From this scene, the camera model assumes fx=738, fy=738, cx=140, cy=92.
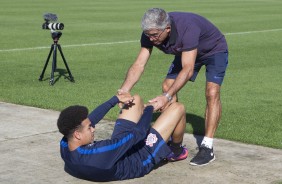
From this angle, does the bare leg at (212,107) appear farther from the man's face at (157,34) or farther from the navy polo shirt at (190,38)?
the man's face at (157,34)

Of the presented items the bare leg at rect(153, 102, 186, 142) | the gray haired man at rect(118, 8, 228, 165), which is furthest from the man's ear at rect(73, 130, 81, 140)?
the bare leg at rect(153, 102, 186, 142)

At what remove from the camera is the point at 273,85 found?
1322 cm

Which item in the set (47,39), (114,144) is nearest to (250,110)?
(114,144)

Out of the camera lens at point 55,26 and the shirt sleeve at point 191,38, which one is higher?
the shirt sleeve at point 191,38

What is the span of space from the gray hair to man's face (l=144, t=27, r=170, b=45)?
0.17 feet

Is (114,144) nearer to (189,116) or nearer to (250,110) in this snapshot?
(189,116)

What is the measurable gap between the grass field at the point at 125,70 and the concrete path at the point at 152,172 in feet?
1.94

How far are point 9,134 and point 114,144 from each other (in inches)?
106

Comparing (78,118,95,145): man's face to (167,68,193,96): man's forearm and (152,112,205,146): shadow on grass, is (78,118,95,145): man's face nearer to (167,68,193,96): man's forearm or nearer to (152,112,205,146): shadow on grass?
(167,68,193,96): man's forearm

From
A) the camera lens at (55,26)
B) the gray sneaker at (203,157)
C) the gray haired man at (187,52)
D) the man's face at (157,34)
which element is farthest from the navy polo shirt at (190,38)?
the camera lens at (55,26)

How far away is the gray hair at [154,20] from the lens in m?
7.27

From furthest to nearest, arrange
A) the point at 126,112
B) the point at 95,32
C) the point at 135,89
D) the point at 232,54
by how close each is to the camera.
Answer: the point at 95,32
the point at 232,54
the point at 135,89
the point at 126,112

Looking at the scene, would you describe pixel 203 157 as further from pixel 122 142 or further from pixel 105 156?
pixel 105 156

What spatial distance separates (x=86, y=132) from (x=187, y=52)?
156cm
